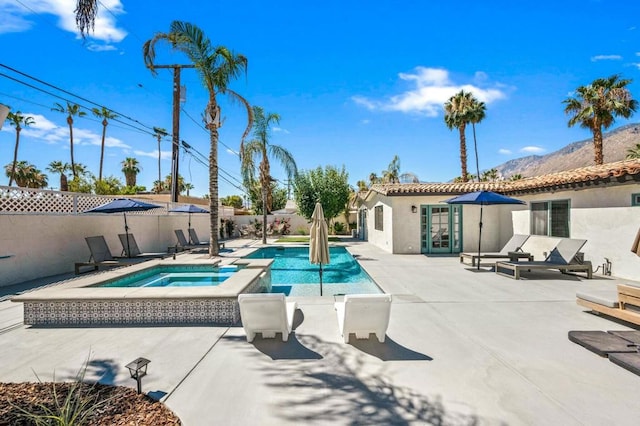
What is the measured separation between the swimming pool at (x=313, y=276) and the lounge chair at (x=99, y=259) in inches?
209

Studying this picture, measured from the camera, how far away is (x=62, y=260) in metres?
11.2

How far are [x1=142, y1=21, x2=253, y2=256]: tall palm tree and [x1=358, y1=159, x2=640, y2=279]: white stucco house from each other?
8.41m

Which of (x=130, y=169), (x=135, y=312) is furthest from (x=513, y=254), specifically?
(x=130, y=169)

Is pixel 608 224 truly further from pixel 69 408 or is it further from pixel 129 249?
pixel 129 249

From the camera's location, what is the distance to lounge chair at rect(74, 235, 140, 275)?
10.9 metres

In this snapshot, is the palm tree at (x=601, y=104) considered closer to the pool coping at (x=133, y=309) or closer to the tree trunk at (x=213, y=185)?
the tree trunk at (x=213, y=185)

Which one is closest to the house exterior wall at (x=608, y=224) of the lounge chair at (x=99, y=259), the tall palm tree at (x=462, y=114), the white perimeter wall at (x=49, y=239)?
the lounge chair at (x=99, y=259)

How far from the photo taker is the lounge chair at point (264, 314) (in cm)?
482

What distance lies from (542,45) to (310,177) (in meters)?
14.9

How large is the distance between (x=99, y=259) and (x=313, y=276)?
752 cm

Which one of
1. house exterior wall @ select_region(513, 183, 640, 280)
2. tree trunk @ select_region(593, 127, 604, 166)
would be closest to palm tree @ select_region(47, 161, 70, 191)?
house exterior wall @ select_region(513, 183, 640, 280)

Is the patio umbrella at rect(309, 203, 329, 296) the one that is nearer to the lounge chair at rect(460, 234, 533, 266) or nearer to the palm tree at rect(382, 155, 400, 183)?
the lounge chair at rect(460, 234, 533, 266)

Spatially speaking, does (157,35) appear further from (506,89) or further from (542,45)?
(506,89)

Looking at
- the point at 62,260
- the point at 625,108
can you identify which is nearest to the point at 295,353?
the point at 62,260
